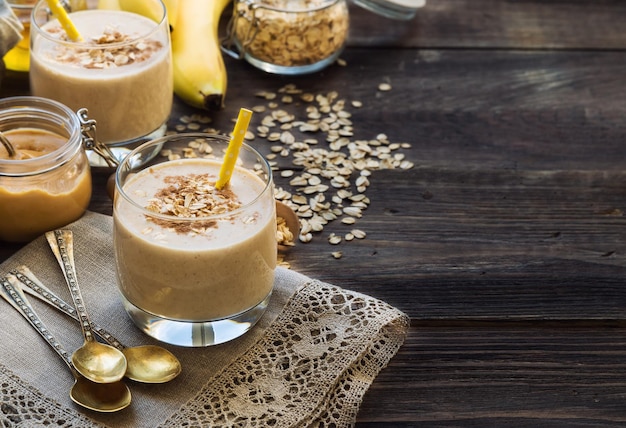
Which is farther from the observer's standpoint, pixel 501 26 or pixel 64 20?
pixel 501 26

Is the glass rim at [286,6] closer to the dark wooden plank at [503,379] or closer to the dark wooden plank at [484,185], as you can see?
the dark wooden plank at [484,185]

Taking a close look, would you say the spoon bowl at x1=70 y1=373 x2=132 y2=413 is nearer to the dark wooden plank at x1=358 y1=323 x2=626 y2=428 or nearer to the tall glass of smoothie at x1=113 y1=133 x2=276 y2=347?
the tall glass of smoothie at x1=113 y1=133 x2=276 y2=347

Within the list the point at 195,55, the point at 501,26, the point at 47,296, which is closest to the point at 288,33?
the point at 195,55

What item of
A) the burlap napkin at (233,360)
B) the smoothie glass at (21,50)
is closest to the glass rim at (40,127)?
the burlap napkin at (233,360)

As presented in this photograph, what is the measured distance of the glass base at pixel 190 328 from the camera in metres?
1.15

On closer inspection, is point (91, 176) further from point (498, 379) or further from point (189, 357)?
point (498, 379)

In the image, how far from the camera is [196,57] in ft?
5.28

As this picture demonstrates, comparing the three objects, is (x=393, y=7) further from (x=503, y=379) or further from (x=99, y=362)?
(x=99, y=362)

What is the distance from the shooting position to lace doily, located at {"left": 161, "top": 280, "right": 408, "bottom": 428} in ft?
3.55

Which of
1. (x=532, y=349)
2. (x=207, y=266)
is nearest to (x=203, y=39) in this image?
(x=207, y=266)

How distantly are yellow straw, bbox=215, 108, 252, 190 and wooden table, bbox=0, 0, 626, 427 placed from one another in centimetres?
25

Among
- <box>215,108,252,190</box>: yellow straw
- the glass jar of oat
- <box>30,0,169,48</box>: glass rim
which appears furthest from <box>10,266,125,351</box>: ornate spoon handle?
the glass jar of oat

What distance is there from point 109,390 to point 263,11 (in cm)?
86

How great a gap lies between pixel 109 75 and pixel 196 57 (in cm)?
24
